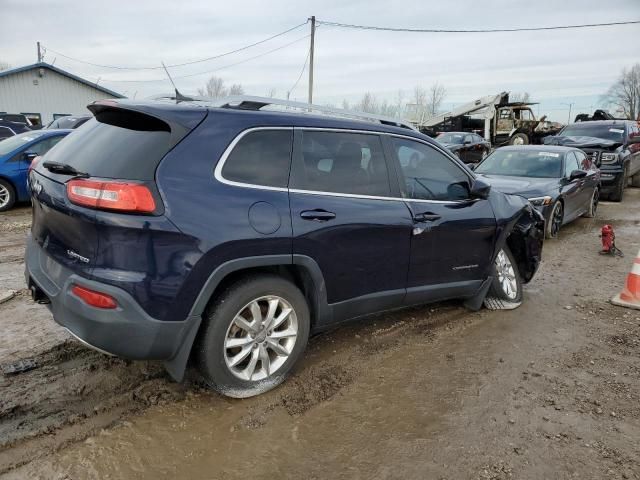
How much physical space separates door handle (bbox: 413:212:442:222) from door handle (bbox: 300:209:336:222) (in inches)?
32.1

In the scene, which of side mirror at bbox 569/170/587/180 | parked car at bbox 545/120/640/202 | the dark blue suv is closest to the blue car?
the dark blue suv

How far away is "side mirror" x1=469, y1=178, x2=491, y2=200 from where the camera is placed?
4.12m

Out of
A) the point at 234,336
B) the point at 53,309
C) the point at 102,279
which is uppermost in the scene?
the point at 102,279

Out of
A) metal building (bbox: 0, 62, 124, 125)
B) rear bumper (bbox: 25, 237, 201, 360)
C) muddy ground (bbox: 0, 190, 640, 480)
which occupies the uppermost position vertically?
metal building (bbox: 0, 62, 124, 125)

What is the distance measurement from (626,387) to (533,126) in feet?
84.7

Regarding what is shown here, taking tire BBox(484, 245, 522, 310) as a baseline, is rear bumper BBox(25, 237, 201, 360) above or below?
above

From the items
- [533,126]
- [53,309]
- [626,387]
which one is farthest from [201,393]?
[533,126]

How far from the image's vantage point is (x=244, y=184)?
109 inches

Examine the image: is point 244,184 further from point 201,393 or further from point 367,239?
point 201,393

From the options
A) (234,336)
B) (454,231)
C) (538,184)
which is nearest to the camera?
(234,336)

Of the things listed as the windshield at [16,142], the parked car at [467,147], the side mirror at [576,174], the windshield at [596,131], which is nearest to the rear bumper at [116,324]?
the side mirror at [576,174]

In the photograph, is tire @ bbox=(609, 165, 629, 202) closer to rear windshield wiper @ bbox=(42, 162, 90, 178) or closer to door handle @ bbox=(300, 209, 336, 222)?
door handle @ bbox=(300, 209, 336, 222)

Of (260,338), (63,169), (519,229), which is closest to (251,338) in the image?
(260,338)

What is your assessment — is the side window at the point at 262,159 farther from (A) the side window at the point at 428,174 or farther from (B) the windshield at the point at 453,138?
(B) the windshield at the point at 453,138
